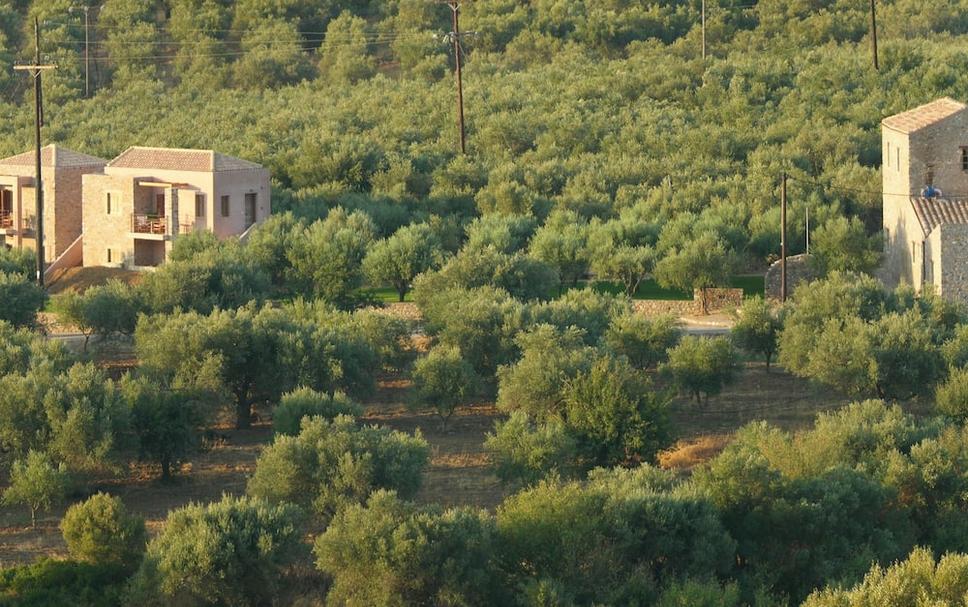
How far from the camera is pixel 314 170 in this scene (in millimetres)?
61438

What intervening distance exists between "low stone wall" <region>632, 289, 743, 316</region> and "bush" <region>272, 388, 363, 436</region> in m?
12.6

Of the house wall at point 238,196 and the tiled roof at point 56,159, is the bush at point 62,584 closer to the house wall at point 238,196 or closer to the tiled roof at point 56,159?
the house wall at point 238,196

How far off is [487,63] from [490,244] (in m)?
30.5

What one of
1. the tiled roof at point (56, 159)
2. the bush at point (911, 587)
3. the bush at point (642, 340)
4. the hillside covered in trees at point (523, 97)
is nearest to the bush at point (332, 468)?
the bush at point (911, 587)

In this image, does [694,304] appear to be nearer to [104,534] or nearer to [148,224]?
[148,224]

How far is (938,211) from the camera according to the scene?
46.1 m

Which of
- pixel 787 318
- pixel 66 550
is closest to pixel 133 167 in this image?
pixel 787 318

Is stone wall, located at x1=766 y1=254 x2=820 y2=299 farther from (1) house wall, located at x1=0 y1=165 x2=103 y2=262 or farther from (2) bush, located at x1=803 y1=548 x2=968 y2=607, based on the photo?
(2) bush, located at x1=803 y1=548 x2=968 y2=607

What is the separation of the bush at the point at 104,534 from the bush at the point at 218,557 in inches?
37.5

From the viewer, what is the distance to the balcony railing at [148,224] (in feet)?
173

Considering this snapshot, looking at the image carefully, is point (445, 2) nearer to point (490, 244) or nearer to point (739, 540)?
point (490, 244)

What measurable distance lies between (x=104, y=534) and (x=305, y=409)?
6.34 meters

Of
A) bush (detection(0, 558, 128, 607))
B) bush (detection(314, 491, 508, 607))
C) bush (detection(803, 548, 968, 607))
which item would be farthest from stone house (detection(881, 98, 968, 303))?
bush (detection(0, 558, 128, 607))

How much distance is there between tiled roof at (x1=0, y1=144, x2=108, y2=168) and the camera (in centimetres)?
5503
